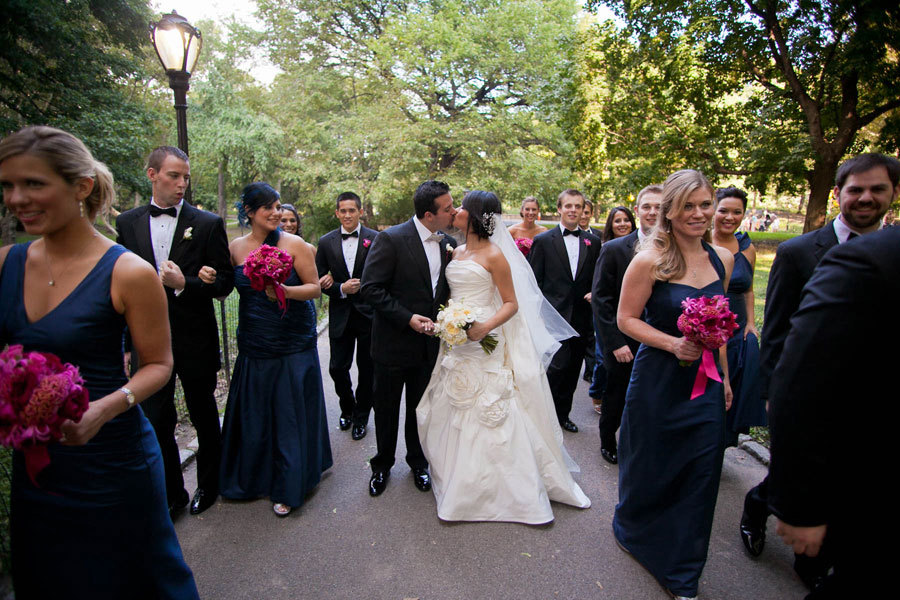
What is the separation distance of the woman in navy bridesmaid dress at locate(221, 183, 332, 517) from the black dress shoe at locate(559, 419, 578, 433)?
2956 millimetres

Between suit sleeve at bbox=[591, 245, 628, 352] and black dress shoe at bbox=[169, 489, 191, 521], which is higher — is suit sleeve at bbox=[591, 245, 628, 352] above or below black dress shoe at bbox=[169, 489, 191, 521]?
above

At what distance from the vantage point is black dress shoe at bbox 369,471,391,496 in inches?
A: 170

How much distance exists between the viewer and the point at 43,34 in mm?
10461

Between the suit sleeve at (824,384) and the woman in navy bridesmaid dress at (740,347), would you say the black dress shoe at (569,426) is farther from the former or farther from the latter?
the suit sleeve at (824,384)

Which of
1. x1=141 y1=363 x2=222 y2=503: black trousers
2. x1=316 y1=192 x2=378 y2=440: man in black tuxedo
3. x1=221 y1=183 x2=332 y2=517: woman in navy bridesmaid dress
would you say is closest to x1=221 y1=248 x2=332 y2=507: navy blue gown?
x1=221 y1=183 x2=332 y2=517: woman in navy bridesmaid dress

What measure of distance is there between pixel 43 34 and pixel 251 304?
1101cm

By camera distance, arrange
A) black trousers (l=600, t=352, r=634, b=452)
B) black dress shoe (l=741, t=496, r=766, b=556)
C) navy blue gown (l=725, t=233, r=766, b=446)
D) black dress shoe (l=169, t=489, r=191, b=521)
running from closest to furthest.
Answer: black dress shoe (l=741, t=496, r=766, b=556) < black dress shoe (l=169, t=489, r=191, b=521) < navy blue gown (l=725, t=233, r=766, b=446) < black trousers (l=600, t=352, r=634, b=452)

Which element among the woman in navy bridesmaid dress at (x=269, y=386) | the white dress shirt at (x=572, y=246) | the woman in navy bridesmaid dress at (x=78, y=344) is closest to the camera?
the woman in navy bridesmaid dress at (x=78, y=344)

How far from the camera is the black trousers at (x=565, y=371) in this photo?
18.5ft

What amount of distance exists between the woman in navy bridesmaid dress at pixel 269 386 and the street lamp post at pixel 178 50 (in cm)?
217

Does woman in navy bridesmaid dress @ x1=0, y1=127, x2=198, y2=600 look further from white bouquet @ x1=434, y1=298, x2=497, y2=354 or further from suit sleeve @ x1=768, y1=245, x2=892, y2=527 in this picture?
suit sleeve @ x1=768, y1=245, x2=892, y2=527

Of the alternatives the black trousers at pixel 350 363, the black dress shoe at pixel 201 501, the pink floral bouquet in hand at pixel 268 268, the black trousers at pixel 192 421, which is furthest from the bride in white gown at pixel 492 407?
the black dress shoe at pixel 201 501

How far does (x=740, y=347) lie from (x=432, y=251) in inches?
116

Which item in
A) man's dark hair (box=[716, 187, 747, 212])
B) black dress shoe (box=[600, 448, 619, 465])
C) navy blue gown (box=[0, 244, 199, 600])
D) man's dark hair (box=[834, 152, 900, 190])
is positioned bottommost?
black dress shoe (box=[600, 448, 619, 465])
